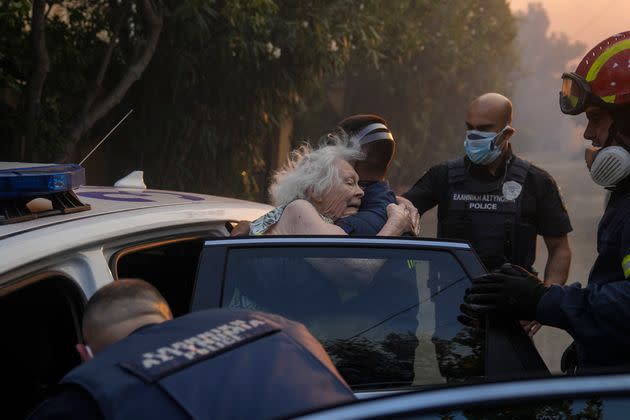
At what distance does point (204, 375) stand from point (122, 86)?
7.20 m

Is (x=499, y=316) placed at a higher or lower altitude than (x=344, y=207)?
lower

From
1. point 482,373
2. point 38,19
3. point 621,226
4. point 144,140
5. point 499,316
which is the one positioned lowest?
point 482,373

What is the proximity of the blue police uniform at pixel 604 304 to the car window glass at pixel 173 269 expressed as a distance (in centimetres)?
182

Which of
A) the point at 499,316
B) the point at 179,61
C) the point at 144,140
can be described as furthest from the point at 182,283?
the point at 144,140

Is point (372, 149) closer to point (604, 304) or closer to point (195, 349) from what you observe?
point (604, 304)

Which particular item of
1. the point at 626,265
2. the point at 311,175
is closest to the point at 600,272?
the point at 626,265

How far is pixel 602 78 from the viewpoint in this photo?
8.77 feet

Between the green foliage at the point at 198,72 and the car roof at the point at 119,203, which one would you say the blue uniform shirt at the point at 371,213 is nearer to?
the car roof at the point at 119,203

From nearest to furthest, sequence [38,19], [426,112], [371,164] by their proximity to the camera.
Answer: [371,164]
[38,19]
[426,112]

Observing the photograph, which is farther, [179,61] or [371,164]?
[179,61]

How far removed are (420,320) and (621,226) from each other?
0.59 meters

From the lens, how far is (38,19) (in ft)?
23.9

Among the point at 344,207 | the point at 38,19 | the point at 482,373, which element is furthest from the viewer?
the point at 38,19

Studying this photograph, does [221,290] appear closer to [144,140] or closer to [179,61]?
[179,61]
